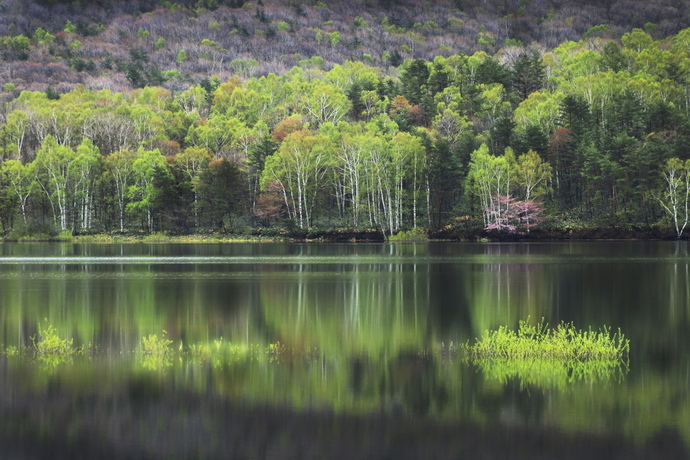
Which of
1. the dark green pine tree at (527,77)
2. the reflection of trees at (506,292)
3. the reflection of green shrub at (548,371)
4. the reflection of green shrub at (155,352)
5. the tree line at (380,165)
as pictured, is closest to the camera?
the reflection of green shrub at (548,371)

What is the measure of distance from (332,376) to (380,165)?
242ft

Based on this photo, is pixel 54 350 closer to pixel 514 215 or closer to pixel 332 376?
pixel 332 376

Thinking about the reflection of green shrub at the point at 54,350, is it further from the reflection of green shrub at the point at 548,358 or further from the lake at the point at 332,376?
the reflection of green shrub at the point at 548,358

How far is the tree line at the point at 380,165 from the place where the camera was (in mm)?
89375

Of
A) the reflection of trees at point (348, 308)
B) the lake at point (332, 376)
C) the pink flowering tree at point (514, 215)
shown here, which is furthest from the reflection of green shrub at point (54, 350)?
the pink flowering tree at point (514, 215)

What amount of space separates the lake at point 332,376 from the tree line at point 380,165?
52395 mm

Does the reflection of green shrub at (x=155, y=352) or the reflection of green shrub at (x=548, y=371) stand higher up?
the reflection of green shrub at (x=155, y=352)

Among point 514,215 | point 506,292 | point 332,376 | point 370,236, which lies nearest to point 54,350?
point 332,376

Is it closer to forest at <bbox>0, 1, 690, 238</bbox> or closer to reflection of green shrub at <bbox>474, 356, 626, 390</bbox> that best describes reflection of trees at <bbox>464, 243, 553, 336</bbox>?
reflection of green shrub at <bbox>474, 356, 626, 390</bbox>

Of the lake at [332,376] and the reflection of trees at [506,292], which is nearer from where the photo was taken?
the lake at [332,376]

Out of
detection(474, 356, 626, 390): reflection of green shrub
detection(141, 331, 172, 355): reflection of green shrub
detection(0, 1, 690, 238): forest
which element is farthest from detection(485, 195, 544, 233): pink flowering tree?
detection(141, 331, 172, 355): reflection of green shrub

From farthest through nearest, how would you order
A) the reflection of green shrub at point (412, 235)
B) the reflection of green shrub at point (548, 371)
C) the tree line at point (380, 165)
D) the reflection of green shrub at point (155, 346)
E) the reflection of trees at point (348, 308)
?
the reflection of green shrub at point (412, 235), the tree line at point (380, 165), the reflection of trees at point (348, 308), the reflection of green shrub at point (155, 346), the reflection of green shrub at point (548, 371)

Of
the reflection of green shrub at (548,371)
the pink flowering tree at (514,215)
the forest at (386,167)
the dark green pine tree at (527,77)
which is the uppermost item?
the dark green pine tree at (527,77)

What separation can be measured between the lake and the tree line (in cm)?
5240
